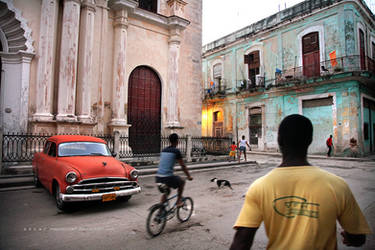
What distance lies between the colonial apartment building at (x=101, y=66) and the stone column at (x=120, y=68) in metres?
0.05

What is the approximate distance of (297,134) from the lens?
1522mm

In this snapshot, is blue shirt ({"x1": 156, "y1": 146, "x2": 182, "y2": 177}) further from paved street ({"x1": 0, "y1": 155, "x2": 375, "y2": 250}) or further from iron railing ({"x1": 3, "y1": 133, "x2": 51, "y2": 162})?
iron railing ({"x1": 3, "y1": 133, "x2": 51, "y2": 162})

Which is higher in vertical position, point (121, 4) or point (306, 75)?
point (121, 4)

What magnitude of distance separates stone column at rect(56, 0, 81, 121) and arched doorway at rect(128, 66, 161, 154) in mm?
3405

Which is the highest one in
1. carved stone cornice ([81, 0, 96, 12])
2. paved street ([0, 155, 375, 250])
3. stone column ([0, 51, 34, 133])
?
carved stone cornice ([81, 0, 96, 12])

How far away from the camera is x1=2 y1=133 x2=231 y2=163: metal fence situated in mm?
8641

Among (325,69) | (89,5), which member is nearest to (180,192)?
(89,5)

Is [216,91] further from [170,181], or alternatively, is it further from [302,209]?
[302,209]

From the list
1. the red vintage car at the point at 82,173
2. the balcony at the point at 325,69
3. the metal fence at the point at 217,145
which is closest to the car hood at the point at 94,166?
the red vintage car at the point at 82,173

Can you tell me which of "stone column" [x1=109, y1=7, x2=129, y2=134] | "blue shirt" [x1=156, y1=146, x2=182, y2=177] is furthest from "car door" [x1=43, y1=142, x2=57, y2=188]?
"stone column" [x1=109, y1=7, x2=129, y2=134]

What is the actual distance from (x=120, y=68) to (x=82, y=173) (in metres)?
8.38

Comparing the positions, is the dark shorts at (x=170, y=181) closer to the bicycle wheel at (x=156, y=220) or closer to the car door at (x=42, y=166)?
the bicycle wheel at (x=156, y=220)

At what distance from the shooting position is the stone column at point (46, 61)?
381 inches

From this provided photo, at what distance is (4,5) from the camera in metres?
9.51
